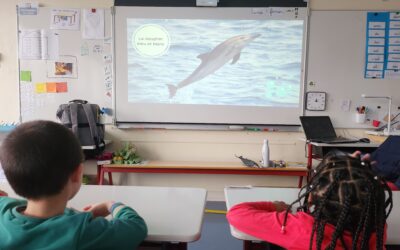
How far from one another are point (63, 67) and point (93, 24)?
55 centimetres

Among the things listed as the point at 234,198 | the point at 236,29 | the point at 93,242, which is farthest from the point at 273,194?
the point at 236,29

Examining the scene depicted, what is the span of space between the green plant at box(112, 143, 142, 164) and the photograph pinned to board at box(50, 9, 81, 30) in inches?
52.5

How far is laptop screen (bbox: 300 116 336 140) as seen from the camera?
2994 mm

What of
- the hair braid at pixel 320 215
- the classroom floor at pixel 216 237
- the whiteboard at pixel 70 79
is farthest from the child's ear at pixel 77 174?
the whiteboard at pixel 70 79

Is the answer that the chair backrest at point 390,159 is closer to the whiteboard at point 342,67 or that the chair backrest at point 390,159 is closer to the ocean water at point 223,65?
the whiteboard at point 342,67

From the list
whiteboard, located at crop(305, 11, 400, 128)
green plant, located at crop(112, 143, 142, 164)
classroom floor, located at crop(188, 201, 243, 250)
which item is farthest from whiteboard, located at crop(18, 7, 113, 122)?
whiteboard, located at crop(305, 11, 400, 128)

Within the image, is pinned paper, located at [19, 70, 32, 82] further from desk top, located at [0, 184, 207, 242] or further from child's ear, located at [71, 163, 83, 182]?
child's ear, located at [71, 163, 83, 182]

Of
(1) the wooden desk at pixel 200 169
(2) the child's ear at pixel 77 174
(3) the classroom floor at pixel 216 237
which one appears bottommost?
(3) the classroom floor at pixel 216 237

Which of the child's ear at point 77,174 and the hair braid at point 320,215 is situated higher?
the child's ear at point 77,174

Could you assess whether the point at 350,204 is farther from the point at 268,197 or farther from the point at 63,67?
the point at 63,67

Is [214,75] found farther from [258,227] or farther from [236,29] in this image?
[258,227]

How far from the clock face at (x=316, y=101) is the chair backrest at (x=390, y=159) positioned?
0.83 meters

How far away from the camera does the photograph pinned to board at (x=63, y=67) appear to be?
3.31 m

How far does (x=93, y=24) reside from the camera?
10.7 feet
